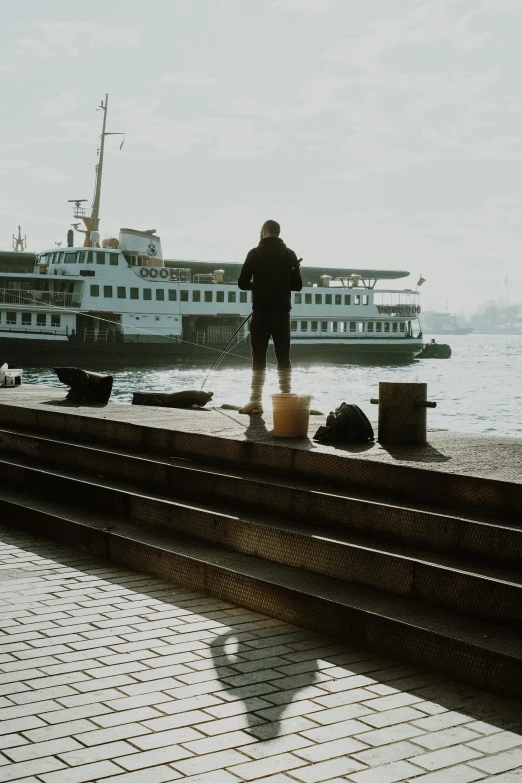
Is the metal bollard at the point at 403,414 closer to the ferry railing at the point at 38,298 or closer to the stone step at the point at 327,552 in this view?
the stone step at the point at 327,552

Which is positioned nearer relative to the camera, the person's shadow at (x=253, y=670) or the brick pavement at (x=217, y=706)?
the brick pavement at (x=217, y=706)

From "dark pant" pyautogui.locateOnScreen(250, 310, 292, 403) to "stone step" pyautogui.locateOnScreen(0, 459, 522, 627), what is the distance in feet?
6.17

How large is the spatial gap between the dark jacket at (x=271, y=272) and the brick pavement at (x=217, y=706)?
3391 millimetres

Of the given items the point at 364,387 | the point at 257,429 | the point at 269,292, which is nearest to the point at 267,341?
the point at 269,292

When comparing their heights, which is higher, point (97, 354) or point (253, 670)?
point (97, 354)

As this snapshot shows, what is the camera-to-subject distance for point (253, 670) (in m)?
3.11

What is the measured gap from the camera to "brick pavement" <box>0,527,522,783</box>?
2412 mm

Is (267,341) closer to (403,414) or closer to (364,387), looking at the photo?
(403,414)

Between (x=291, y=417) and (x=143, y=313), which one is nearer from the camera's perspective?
(x=291, y=417)

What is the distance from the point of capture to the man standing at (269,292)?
6.89m

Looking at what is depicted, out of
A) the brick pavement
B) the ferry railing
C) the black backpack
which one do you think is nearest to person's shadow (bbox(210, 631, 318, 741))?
the brick pavement

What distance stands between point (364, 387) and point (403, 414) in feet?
91.9

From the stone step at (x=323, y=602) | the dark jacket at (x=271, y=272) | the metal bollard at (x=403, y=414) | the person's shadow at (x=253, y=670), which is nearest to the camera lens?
the person's shadow at (x=253, y=670)

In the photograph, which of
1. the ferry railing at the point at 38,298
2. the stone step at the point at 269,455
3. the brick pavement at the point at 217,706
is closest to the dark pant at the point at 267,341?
the stone step at the point at 269,455
